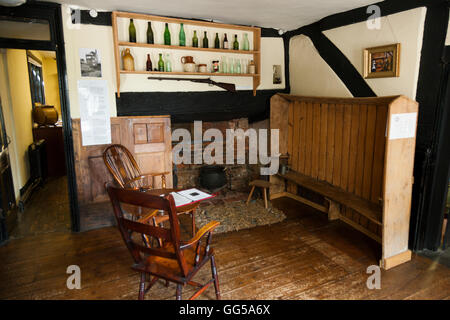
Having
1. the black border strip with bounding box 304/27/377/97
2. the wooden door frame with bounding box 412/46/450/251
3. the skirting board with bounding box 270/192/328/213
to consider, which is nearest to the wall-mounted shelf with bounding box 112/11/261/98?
the black border strip with bounding box 304/27/377/97

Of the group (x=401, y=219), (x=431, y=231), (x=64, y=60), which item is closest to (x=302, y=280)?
(x=401, y=219)

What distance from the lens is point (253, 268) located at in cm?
281

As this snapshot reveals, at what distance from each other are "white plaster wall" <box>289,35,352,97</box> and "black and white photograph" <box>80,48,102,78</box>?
A: 102 inches

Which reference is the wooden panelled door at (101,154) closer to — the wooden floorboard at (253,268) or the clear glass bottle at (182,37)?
the wooden floorboard at (253,268)

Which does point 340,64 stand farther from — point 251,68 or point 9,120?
point 9,120

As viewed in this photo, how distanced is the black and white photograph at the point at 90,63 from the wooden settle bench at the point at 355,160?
2329 mm

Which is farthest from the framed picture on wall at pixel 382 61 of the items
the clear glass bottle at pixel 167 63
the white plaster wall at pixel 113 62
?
the clear glass bottle at pixel 167 63

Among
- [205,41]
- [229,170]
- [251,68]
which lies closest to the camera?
[205,41]

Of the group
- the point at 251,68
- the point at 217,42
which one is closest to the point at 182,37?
the point at 217,42

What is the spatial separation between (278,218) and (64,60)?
3.03m

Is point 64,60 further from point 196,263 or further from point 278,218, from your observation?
point 278,218

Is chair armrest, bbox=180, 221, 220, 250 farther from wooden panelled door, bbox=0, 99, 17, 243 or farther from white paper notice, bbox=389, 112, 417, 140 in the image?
wooden panelled door, bbox=0, 99, 17, 243

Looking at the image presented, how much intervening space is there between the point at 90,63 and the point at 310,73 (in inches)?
107
